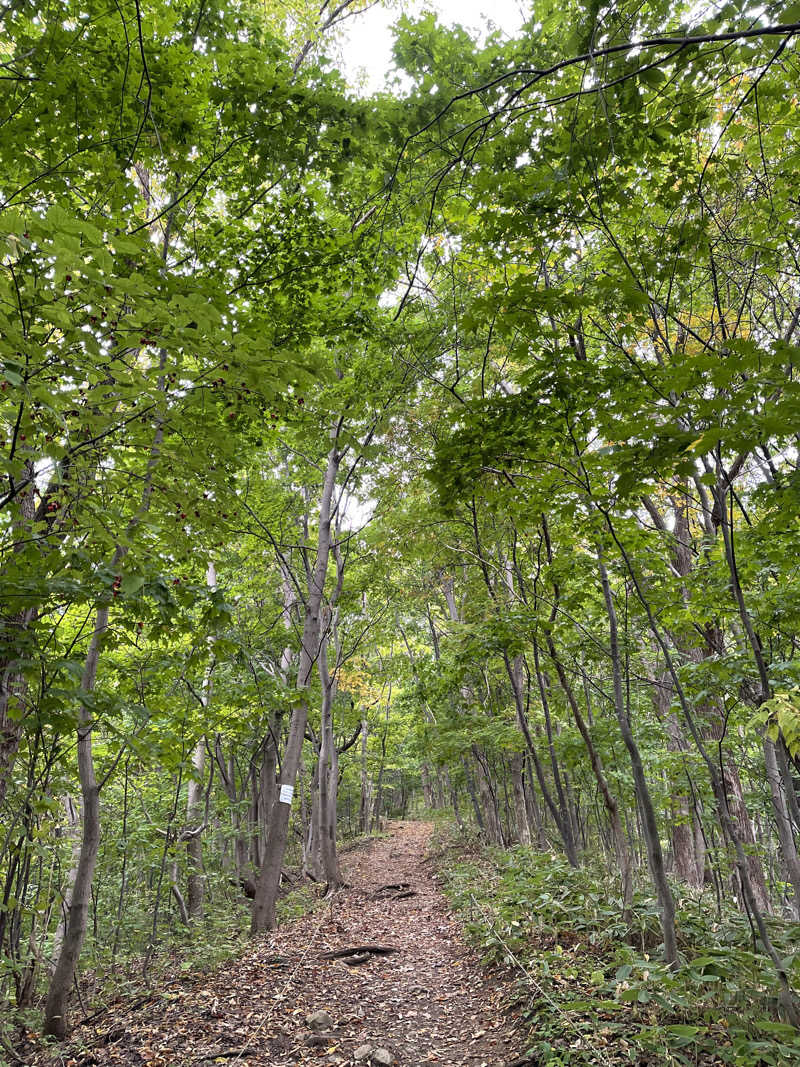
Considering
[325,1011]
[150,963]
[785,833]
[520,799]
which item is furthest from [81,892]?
[520,799]

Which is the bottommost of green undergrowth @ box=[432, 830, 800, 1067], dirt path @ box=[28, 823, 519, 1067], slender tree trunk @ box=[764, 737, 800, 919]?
dirt path @ box=[28, 823, 519, 1067]

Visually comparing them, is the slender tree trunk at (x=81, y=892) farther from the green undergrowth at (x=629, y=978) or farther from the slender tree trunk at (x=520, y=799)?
the slender tree trunk at (x=520, y=799)

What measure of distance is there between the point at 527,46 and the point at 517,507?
3392 mm

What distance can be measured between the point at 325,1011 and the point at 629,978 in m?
2.63

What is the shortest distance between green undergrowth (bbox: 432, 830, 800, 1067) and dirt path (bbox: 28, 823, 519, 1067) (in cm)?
41

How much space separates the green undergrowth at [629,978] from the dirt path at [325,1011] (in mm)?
408

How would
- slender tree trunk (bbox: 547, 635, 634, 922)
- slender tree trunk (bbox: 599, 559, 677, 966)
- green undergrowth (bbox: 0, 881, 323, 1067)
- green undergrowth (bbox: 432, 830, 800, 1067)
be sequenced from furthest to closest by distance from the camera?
slender tree trunk (bbox: 547, 635, 634, 922) < green undergrowth (bbox: 0, 881, 323, 1067) < slender tree trunk (bbox: 599, 559, 677, 966) < green undergrowth (bbox: 432, 830, 800, 1067)

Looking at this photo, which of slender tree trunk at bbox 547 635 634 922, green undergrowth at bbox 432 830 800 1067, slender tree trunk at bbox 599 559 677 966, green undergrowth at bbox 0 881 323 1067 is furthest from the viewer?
slender tree trunk at bbox 547 635 634 922

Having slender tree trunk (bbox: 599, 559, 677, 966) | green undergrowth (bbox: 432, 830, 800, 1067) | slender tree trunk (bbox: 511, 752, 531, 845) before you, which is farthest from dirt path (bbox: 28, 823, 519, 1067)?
slender tree trunk (bbox: 511, 752, 531, 845)

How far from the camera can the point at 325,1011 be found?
4789mm

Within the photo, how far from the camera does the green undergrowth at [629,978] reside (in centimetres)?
310

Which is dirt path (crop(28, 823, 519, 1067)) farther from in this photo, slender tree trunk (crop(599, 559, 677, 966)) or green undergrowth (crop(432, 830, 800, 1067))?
slender tree trunk (crop(599, 559, 677, 966))

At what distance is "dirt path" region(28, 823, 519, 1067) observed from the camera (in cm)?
401

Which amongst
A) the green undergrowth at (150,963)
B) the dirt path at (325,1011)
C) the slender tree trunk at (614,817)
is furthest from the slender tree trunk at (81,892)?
the slender tree trunk at (614,817)
